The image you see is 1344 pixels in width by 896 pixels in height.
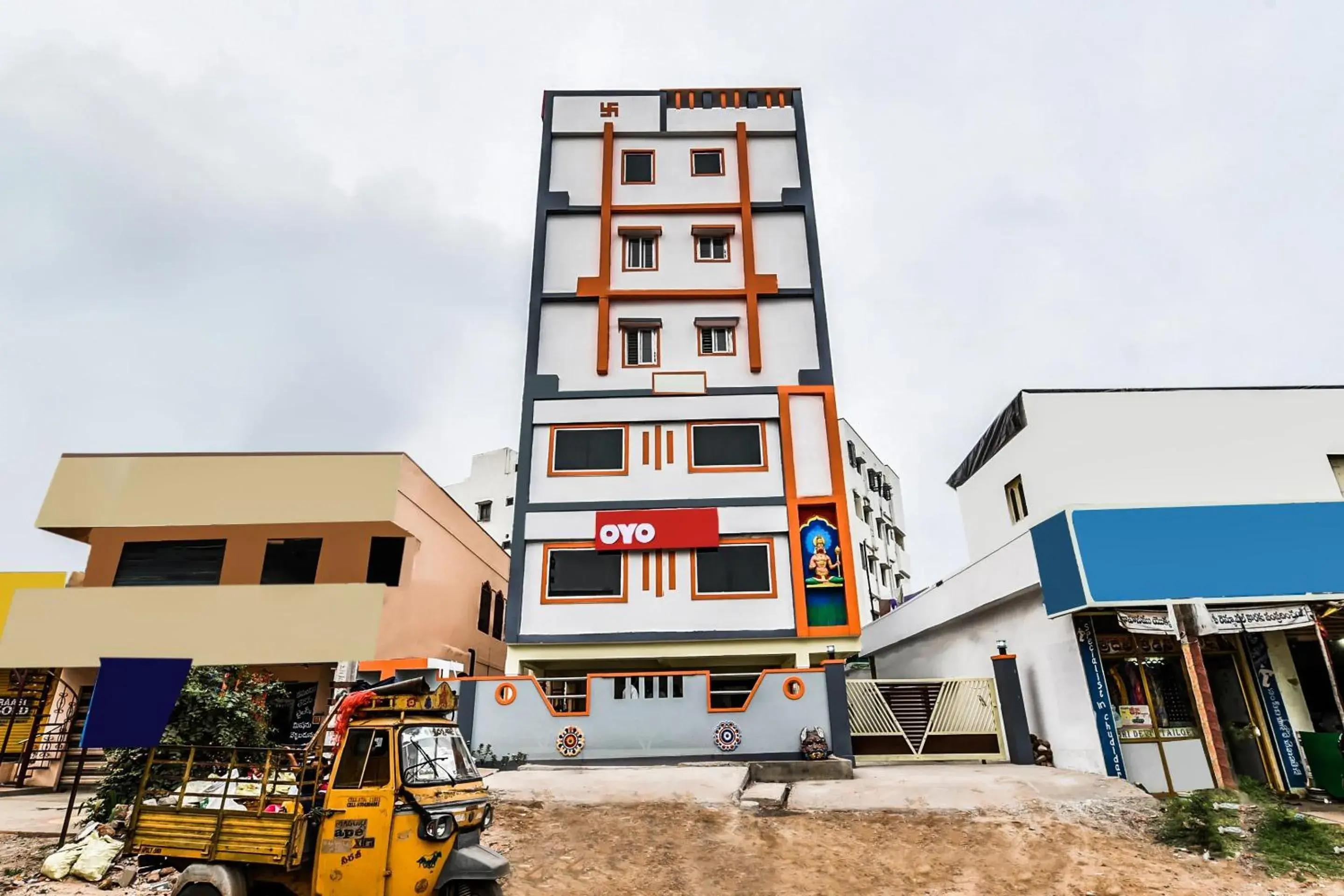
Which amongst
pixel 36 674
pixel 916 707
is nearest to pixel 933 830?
pixel 916 707

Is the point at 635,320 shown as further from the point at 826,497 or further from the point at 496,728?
the point at 496,728

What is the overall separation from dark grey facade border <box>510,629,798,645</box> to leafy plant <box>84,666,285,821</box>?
6586mm

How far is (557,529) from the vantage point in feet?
66.8

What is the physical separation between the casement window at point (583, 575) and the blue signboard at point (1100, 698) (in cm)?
1112

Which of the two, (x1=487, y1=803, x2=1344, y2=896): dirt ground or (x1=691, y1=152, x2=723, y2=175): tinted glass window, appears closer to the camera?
(x1=487, y1=803, x2=1344, y2=896): dirt ground

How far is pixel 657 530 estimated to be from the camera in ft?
66.3

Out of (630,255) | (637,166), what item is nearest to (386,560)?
(630,255)

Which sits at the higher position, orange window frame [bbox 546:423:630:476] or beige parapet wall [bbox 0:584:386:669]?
orange window frame [bbox 546:423:630:476]

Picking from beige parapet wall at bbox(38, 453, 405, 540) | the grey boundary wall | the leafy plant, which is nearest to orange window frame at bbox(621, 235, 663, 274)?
beige parapet wall at bbox(38, 453, 405, 540)

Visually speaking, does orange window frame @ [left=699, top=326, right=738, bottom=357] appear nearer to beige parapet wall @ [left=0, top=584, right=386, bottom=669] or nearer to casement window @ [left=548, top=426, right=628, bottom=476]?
casement window @ [left=548, top=426, right=628, bottom=476]

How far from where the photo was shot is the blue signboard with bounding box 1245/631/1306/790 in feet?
47.4

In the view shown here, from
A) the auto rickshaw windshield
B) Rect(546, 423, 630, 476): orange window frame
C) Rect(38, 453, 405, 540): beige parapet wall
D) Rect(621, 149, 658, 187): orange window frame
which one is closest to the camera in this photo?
the auto rickshaw windshield

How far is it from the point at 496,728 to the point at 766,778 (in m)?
6.36

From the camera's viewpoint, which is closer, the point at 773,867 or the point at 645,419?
the point at 773,867
